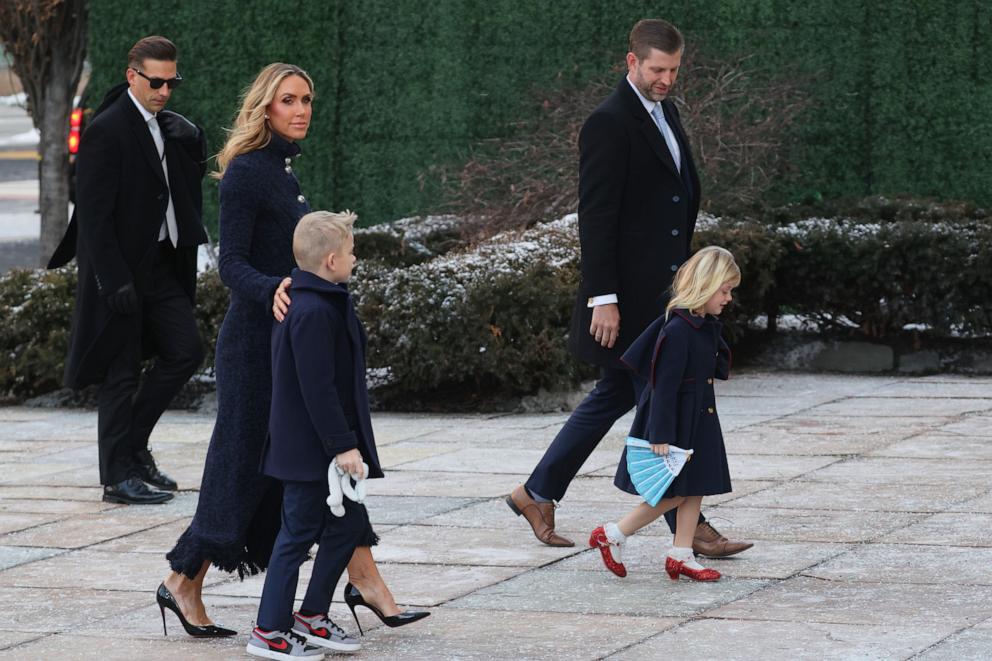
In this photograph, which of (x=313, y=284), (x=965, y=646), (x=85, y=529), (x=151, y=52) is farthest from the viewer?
(x=151, y=52)

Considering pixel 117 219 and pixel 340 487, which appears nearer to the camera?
pixel 340 487

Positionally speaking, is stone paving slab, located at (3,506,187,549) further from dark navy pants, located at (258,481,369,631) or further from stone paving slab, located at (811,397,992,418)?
stone paving slab, located at (811,397,992,418)

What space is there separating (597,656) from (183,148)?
3.43m

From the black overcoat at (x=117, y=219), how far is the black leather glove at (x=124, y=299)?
3 cm

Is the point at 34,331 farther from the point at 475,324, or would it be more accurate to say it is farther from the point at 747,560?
the point at 747,560

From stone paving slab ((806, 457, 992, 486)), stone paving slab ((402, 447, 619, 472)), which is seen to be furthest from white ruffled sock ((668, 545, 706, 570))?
stone paving slab ((402, 447, 619, 472))

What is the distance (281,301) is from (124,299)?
2.34 metres

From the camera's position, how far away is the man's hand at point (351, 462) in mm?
4422

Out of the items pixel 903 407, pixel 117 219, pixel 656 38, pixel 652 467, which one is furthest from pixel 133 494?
pixel 903 407

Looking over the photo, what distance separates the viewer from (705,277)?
17.4 ft

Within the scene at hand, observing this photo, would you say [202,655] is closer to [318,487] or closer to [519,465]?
[318,487]

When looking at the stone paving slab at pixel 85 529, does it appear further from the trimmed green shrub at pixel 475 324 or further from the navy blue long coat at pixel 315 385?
the trimmed green shrub at pixel 475 324

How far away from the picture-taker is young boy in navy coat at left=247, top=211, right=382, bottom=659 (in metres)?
4.46

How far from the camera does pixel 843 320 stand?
10.2 metres
